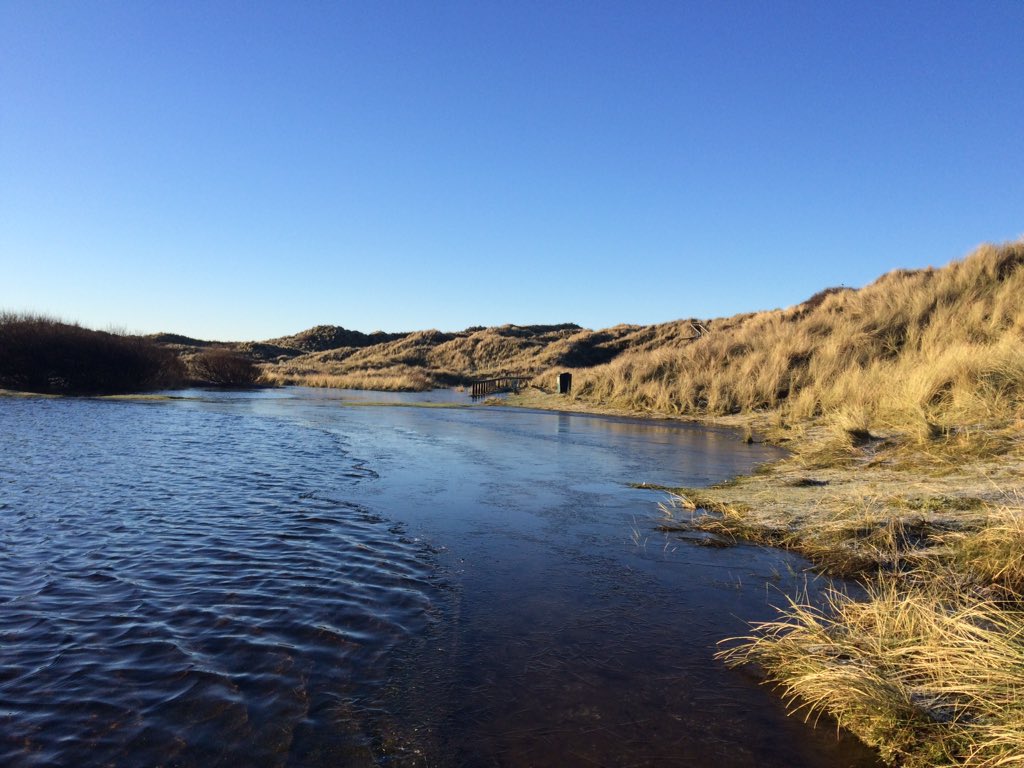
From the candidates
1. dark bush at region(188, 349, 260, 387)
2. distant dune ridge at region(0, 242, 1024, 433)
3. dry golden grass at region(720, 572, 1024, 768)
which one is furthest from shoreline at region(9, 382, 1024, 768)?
dark bush at region(188, 349, 260, 387)

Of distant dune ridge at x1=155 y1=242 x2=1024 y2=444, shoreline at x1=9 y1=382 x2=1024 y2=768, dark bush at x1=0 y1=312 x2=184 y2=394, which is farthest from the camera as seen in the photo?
dark bush at x1=0 y1=312 x2=184 y2=394

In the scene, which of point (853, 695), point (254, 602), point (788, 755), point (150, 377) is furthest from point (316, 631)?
point (150, 377)

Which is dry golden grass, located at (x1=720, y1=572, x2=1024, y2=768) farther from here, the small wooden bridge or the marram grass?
the small wooden bridge

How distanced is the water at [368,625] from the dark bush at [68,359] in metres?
23.8

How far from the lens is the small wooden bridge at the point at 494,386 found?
3668 cm

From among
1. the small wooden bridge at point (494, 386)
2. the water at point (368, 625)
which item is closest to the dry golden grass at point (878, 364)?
the water at point (368, 625)

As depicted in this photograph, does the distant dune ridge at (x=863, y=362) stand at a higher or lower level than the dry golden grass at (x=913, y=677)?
higher

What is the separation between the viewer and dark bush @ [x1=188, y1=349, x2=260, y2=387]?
140ft

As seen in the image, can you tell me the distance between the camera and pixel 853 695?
3.23 meters

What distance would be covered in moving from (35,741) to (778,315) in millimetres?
34905

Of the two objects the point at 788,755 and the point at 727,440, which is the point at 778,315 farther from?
the point at 788,755

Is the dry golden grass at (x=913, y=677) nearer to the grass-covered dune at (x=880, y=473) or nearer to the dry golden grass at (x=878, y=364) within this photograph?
the grass-covered dune at (x=880, y=473)

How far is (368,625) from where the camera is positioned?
451cm

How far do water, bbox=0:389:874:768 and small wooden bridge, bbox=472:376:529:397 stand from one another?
87.5ft
